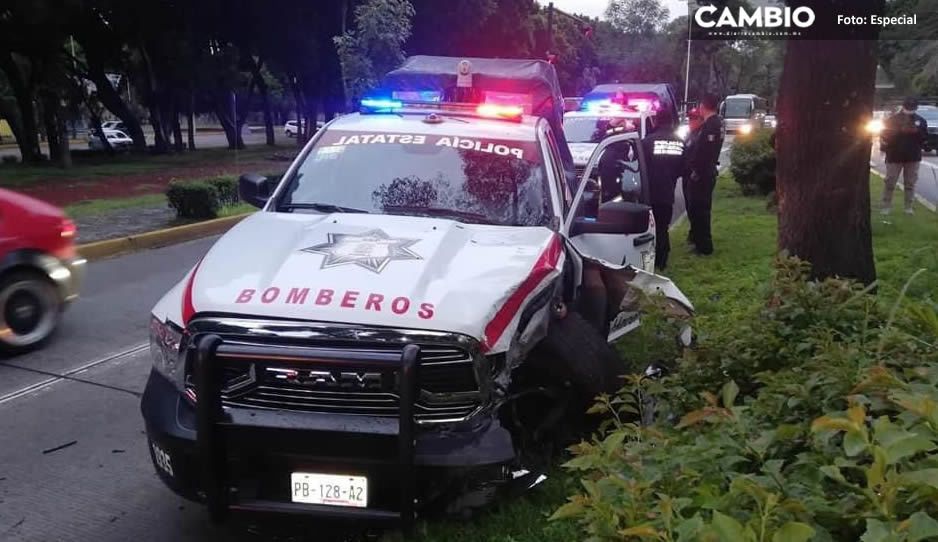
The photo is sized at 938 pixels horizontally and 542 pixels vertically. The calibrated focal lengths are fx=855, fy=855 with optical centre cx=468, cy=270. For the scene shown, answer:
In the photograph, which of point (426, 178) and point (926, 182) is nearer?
point (426, 178)

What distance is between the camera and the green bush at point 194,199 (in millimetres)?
14203

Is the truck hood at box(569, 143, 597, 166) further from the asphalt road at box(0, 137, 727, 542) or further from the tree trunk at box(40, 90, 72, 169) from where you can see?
the tree trunk at box(40, 90, 72, 169)

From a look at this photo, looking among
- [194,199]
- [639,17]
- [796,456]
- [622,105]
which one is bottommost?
[194,199]

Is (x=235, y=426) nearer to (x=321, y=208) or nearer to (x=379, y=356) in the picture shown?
(x=379, y=356)

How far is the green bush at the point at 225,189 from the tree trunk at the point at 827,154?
1052cm

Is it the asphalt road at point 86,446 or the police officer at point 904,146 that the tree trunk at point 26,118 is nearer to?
the asphalt road at point 86,446

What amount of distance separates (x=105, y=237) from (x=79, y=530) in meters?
9.01

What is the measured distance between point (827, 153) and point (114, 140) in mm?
45855

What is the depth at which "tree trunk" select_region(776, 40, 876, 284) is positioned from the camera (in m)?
6.41

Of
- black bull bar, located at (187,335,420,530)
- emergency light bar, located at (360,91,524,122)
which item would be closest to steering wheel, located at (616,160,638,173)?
emergency light bar, located at (360,91,524,122)

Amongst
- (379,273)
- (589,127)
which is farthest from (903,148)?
(379,273)

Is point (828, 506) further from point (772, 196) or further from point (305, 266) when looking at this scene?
point (772, 196)

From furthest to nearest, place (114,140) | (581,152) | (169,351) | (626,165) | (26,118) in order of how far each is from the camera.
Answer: (114,140) → (26,118) → (581,152) → (626,165) → (169,351)

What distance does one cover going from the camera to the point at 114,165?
30047mm
